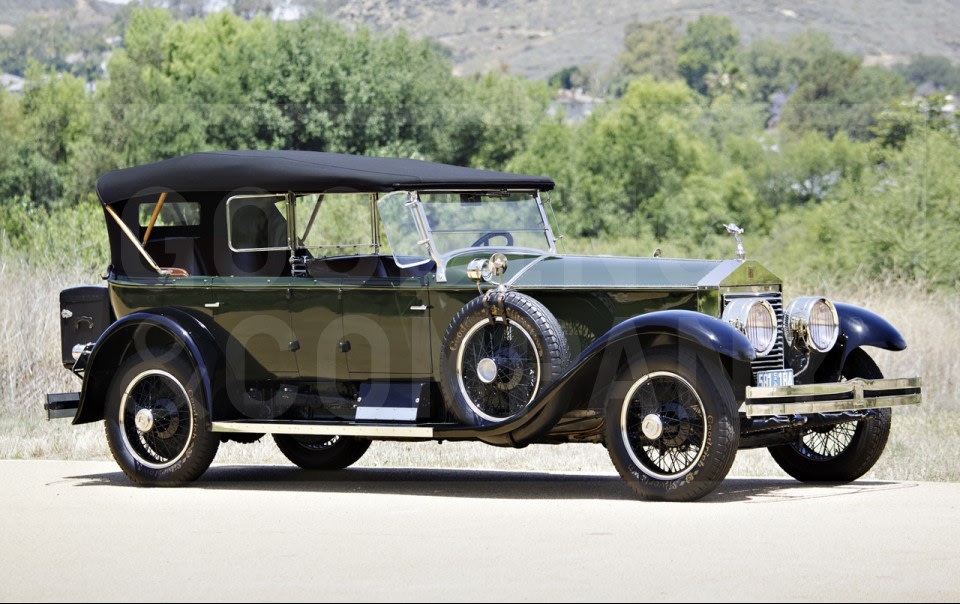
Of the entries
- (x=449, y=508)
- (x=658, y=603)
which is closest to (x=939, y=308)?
(x=449, y=508)

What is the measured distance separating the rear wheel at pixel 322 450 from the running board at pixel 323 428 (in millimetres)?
1382

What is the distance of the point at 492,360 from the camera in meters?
9.11

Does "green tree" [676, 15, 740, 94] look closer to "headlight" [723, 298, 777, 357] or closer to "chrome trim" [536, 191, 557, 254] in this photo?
"chrome trim" [536, 191, 557, 254]

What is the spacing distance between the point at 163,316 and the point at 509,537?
384 centimetres

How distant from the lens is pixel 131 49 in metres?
86.6

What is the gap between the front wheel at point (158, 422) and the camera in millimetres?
9875

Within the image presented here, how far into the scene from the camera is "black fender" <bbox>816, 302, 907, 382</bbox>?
972 centimetres

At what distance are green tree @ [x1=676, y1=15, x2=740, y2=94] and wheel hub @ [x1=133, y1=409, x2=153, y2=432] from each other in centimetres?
15963

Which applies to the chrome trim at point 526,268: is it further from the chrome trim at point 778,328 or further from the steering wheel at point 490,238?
the chrome trim at point 778,328

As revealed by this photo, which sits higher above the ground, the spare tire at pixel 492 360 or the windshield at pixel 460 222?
the windshield at pixel 460 222

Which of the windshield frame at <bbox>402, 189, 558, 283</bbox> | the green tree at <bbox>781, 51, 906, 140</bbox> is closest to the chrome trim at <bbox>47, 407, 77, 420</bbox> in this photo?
the windshield frame at <bbox>402, 189, 558, 283</bbox>

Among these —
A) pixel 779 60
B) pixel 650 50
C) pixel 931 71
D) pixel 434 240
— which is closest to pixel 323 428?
pixel 434 240

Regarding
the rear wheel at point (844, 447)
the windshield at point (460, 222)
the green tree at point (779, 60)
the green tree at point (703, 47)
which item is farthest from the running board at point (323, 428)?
the green tree at point (703, 47)

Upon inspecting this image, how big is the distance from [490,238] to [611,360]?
5.89 feet
